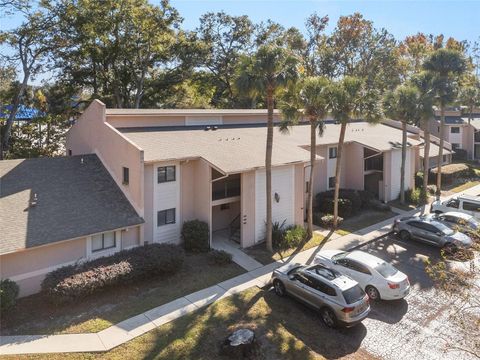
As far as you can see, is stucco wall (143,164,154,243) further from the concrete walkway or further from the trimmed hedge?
the concrete walkway

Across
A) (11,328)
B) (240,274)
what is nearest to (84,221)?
(11,328)

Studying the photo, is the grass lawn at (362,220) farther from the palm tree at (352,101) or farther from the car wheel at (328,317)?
the car wheel at (328,317)

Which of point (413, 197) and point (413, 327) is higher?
point (413, 197)

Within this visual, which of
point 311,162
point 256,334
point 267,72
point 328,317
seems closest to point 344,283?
point 328,317

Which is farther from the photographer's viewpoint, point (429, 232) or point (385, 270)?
point (429, 232)

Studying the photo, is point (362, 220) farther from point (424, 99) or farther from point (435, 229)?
point (424, 99)

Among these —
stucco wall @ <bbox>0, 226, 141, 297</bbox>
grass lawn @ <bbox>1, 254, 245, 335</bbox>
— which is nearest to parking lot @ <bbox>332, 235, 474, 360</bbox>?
grass lawn @ <bbox>1, 254, 245, 335</bbox>
